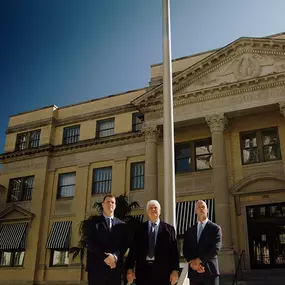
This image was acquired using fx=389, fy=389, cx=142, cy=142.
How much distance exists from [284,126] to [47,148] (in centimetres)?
1605

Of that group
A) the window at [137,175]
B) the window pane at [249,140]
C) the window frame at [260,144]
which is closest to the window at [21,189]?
the window at [137,175]

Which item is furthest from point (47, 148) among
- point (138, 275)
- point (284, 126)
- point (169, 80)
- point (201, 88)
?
point (138, 275)

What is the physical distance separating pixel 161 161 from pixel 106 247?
665 inches

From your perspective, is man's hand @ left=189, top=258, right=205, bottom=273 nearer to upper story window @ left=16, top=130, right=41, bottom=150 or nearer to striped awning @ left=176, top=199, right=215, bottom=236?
striped awning @ left=176, top=199, right=215, bottom=236

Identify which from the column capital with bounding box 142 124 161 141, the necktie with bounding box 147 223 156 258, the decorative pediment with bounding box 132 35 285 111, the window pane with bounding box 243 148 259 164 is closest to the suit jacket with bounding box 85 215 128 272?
the necktie with bounding box 147 223 156 258

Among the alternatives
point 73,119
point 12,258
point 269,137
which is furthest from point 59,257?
point 269,137

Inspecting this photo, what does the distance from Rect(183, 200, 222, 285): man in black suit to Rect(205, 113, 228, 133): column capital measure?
14054 millimetres

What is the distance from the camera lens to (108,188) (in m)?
25.2

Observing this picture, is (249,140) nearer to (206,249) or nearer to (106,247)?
(206,249)

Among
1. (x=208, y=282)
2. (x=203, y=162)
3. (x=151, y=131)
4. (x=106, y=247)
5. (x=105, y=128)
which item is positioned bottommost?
(x=208, y=282)

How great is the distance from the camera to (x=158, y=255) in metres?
5.86

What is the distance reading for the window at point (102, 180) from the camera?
25.2 meters

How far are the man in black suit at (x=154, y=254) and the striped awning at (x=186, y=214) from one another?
1477 cm

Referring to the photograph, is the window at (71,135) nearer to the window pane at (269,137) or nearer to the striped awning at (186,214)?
the striped awning at (186,214)
